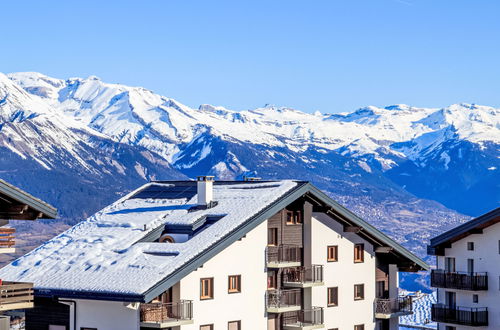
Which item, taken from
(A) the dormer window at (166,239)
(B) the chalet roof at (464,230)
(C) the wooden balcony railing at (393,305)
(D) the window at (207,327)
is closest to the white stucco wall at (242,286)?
(D) the window at (207,327)

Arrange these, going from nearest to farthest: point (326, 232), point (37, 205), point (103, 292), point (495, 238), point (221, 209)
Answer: point (37, 205)
point (103, 292)
point (221, 209)
point (326, 232)
point (495, 238)

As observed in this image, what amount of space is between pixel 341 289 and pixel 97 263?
16.5 meters

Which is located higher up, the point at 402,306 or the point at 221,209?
the point at 221,209

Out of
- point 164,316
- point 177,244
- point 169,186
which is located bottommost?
point 164,316

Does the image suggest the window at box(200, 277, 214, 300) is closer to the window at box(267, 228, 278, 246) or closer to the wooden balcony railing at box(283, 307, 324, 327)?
the window at box(267, 228, 278, 246)

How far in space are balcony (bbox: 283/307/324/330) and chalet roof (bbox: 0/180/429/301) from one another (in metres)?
5.75

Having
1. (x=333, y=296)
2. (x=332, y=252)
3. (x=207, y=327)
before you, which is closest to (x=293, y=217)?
(x=332, y=252)

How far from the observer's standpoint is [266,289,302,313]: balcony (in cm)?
5909

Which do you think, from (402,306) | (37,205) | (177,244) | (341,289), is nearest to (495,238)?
(402,306)

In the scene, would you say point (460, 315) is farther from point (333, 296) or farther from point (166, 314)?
point (166, 314)

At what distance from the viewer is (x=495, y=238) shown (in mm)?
73812

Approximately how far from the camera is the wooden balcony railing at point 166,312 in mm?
51125

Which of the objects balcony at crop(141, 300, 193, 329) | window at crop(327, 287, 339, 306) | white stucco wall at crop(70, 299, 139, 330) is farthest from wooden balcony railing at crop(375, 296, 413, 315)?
white stucco wall at crop(70, 299, 139, 330)

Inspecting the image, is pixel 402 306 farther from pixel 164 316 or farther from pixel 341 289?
pixel 164 316
